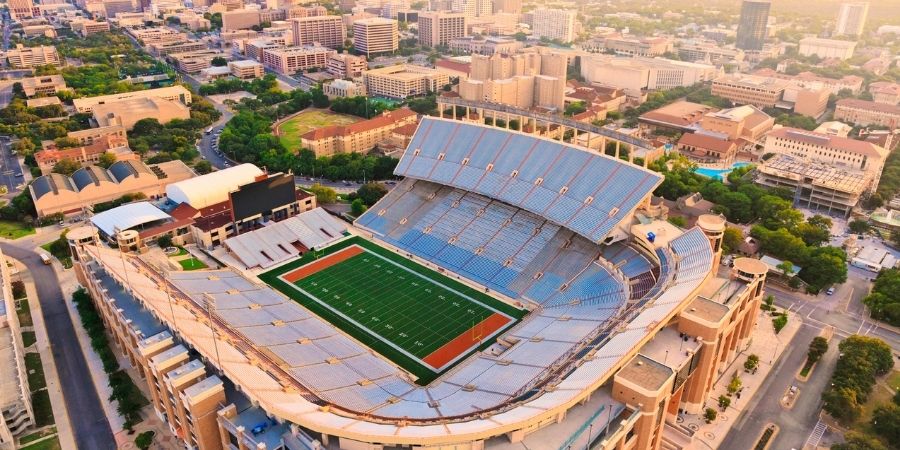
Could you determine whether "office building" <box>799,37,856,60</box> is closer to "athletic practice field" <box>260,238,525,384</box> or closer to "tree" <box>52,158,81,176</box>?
"athletic practice field" <box>260,238,525,384</box>

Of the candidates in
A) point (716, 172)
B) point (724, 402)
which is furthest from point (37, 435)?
point (716, 172)

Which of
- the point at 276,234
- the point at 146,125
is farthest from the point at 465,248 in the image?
the point at 146,125

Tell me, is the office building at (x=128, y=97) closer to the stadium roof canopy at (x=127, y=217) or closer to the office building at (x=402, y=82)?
Result: the office building at (x=402, y=82)

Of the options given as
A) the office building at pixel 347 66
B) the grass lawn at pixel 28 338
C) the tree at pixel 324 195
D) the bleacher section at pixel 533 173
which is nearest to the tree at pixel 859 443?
the bleacher section at pixel 533 173

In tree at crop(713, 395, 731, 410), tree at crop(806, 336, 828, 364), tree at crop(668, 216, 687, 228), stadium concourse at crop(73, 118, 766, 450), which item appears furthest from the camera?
tree at crop(668, 216, 687, 228)

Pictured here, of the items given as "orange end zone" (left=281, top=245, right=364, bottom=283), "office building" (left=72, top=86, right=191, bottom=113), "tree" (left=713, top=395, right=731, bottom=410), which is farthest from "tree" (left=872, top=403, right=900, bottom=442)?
"office building" (left=72, top=86, right=191, bottom=113)

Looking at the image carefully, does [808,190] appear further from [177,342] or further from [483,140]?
[177,342]
